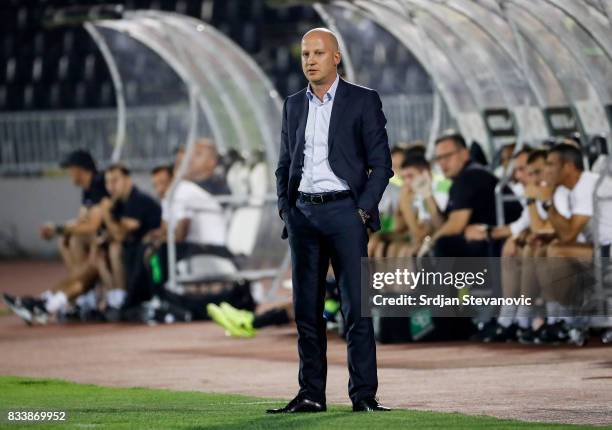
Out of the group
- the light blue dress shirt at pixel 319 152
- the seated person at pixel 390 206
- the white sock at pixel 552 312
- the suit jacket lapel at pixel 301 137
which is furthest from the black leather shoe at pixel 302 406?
the seated person at pixel 390 206

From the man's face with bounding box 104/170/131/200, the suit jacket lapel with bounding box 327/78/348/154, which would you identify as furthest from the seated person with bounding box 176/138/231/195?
the suit jacket lapel with bounding box 327/78/348/154

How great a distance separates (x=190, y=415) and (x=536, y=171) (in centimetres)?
546

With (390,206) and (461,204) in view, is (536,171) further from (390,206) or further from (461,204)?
(390,206)

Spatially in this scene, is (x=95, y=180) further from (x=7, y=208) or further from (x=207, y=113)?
(x=7, y=208)

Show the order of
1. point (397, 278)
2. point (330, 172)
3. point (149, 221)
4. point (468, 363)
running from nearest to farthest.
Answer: point (330, 172)
point (468, 363)
point (397, 278)
point (149, 221)

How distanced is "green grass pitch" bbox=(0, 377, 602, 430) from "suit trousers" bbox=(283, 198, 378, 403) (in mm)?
199

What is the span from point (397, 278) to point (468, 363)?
184 cm

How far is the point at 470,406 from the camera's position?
8945 mm

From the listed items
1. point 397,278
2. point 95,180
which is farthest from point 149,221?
point 397,278

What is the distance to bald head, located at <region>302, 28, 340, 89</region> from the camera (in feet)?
26.5

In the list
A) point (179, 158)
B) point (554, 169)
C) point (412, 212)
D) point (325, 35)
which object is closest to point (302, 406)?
point (325, 35)

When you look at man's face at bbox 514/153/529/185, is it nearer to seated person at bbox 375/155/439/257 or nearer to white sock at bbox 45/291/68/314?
seated person at bbox 375/155/439/257

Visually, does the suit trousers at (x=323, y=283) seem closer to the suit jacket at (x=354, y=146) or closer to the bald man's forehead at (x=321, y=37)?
the suit jacket at (x=354, y=146)

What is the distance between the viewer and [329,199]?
26.8ft
